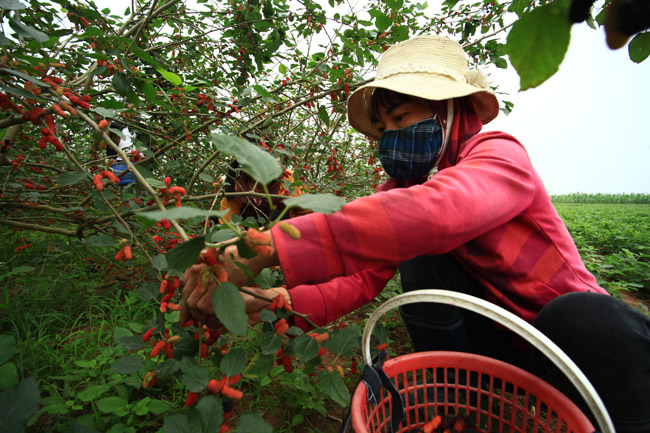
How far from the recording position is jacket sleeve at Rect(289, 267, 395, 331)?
1.03m

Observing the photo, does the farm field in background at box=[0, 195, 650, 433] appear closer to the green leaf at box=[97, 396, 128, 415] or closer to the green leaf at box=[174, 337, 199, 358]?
the green leaf at box=[97, 396, 128, 415]

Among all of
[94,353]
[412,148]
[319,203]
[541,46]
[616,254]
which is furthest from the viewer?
[616,254]

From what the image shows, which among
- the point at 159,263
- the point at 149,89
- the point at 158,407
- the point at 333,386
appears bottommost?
the point at 158,407

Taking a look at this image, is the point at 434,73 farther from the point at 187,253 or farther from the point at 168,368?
the point at 168,368

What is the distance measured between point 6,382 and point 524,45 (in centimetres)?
108

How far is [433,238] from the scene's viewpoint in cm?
69

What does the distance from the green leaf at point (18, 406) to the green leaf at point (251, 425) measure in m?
0.34

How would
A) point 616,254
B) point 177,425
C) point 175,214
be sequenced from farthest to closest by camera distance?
point 616,254
point 177,425
point 175,214

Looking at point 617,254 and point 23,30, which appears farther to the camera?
point 617,254

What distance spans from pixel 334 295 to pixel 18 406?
2.65ft

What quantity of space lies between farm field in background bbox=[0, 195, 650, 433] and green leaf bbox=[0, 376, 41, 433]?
142 millimetres

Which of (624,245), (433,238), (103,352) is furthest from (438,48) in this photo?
(624,245)

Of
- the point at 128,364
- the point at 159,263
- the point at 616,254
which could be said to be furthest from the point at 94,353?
the point at 616,254

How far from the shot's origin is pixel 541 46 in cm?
23
